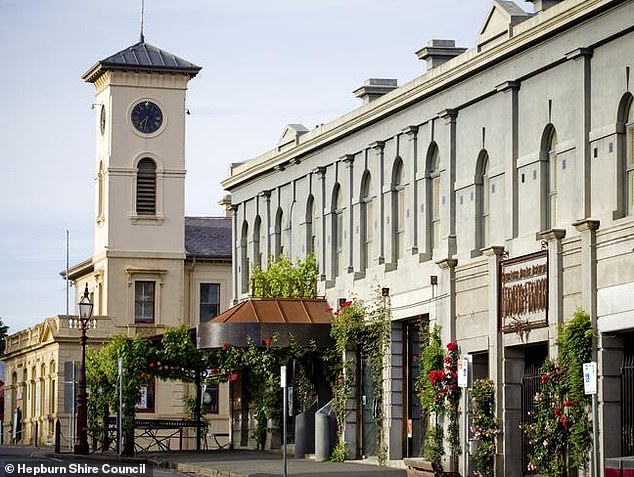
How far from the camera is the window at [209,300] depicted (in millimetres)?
81750

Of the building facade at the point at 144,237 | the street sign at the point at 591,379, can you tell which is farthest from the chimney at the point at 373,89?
the building facade at the point at 144,237

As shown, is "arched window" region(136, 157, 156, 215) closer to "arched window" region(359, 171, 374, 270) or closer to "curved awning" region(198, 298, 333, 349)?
"curved awning" region(198, 298, 333, 349)

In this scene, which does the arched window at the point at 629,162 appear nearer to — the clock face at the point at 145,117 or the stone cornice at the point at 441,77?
the stone cornice at the point at 441,77

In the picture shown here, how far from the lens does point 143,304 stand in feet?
261

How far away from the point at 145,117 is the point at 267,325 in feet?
118

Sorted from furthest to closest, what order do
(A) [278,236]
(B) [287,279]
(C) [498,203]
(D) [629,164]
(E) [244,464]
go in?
1. (A) [278,236]
2. (B) [287,279]
3. (E) [244,464]
4. (C) [498,203]
5. (D) [629,164]

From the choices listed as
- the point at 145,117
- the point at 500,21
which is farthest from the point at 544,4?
the point at 145,117

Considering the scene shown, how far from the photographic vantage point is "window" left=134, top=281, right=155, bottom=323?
260 feet

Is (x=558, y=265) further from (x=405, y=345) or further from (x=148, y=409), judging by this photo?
(x=148, y=409)

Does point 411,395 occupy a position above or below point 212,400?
above

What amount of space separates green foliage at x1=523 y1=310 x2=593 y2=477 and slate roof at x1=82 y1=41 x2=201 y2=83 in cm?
5004

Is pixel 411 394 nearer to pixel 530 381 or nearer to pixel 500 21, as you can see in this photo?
pixel 530 381

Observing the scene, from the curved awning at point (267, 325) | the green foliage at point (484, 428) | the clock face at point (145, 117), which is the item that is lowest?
the green foliage at point (484, 428)

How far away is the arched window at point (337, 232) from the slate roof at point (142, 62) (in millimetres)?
33444
